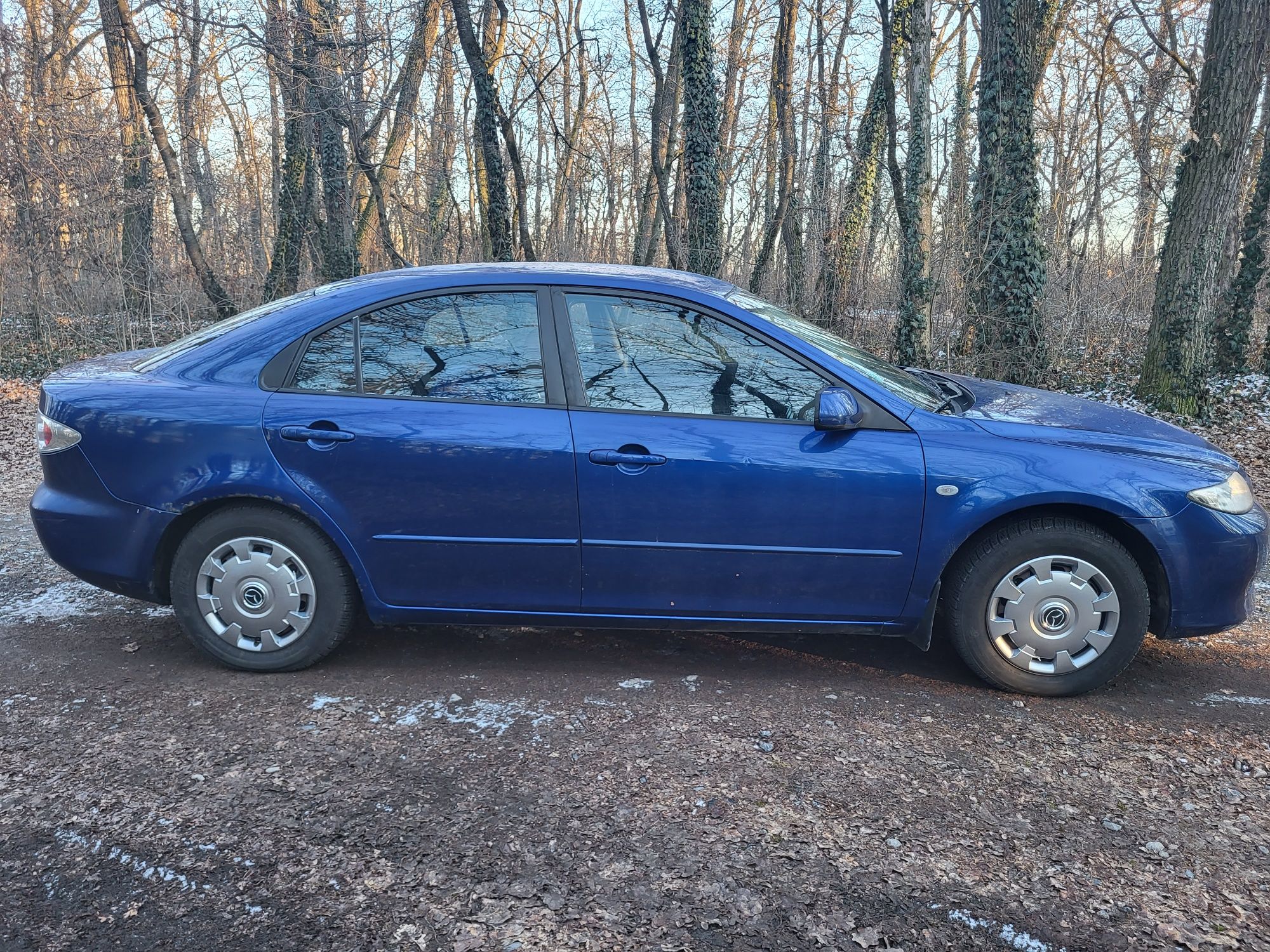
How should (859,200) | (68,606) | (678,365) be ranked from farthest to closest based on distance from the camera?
(859,200)
(68,606)
(678,365)

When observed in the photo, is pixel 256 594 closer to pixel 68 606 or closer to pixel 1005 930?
pixel 68 606

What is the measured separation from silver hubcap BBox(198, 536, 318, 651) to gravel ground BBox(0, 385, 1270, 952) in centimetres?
20

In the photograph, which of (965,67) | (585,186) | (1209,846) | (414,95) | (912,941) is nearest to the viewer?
(912,941)

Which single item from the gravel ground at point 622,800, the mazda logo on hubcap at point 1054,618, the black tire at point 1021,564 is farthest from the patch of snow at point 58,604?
the mazda logo on hubcap at point 1054,618

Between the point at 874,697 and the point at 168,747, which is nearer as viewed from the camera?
the point at 168,747

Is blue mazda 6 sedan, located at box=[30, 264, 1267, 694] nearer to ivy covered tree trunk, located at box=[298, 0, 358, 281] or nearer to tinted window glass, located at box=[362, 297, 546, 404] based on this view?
tinted window glass, located at box=[362, 297, 546, 404]

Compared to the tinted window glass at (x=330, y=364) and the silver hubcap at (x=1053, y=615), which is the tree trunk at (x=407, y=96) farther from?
the silver hubcap at (x=1053, y=615)

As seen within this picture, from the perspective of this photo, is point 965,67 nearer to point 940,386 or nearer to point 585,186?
point 585,186

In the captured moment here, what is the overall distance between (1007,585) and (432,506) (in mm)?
2297

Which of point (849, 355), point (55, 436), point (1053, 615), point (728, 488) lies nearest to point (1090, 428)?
point (1053, 615)

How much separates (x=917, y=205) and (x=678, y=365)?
7945mm

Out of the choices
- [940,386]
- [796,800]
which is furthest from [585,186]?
[796,800]

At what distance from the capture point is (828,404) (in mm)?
3430

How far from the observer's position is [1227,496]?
3516mm
